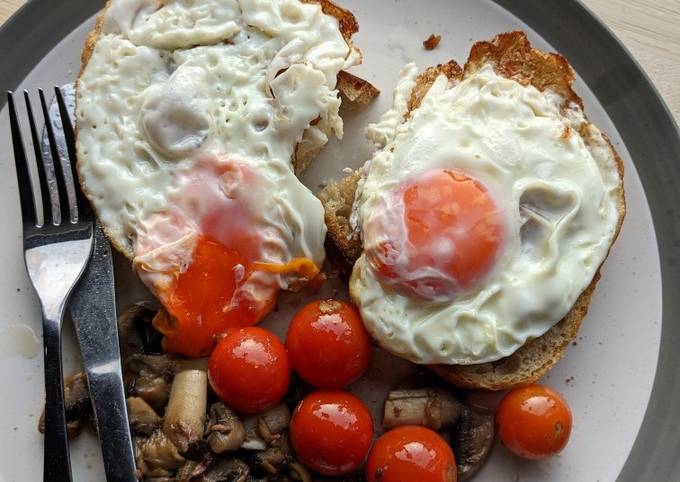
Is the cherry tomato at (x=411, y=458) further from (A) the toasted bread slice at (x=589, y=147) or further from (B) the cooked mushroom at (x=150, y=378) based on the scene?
(B) the cooked mushroom at (x=150, y=378)

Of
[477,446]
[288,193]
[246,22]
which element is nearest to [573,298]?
[477,446]

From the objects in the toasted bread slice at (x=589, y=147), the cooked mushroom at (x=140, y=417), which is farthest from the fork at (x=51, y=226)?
the toasted bread slice at (x=589, y=147)

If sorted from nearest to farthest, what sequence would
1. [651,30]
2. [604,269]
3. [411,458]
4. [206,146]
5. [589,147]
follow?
[411,458] → [206,146] → [589,147] → [604,269] → [651,30]

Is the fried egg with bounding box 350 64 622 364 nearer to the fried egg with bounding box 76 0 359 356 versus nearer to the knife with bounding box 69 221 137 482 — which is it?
the fried egg with bounding box 76 0 359 356

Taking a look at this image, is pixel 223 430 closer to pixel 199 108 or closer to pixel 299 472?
pixel 299 472

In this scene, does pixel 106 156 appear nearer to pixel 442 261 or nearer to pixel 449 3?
pixel 442 261

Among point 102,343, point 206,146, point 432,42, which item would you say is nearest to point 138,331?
point 102,343
